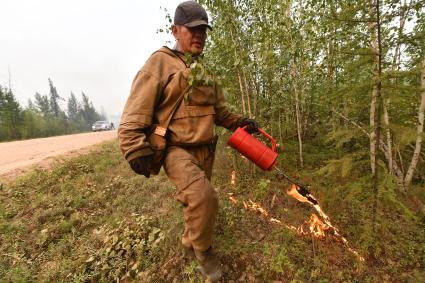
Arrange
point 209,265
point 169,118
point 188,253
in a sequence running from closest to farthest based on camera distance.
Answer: point 169,118 → point 209,265 → point 188,253

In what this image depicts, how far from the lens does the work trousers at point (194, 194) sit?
2.45 metres

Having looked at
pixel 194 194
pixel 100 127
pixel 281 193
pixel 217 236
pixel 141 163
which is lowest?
pixel 100 127

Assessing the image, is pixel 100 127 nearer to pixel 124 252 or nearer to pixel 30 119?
pixel 30 119

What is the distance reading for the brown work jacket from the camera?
8.06 ft

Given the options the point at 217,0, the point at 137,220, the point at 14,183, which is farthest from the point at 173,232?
the point at 14,183

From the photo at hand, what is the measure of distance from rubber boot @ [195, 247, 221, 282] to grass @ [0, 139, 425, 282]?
20 cm

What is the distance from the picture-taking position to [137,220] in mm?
4203

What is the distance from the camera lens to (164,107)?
8.75 feet

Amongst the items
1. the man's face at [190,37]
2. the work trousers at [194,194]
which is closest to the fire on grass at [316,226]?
the work trousers at [194,194]

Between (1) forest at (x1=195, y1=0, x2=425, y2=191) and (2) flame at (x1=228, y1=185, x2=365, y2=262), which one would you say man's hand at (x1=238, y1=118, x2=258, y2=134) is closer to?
(1) forest at (x1=195, y1=0, x2=425, y2=191)

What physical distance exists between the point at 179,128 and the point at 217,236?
6.24 feet

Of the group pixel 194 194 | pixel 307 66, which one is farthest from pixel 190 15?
pixel 307 66

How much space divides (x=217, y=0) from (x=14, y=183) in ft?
21.5

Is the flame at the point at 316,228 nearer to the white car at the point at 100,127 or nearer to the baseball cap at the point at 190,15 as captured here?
the baseball cap at the point at 190,15
